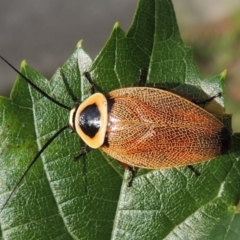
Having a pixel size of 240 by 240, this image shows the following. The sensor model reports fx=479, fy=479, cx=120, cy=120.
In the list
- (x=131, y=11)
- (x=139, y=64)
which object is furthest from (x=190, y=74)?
(x=131, y=11)

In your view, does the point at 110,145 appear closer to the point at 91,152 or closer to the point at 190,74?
the point at 91,152

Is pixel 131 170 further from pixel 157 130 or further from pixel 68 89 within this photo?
pixel 68 89

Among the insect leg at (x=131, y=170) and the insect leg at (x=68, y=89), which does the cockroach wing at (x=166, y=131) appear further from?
the insect leg at (x=68, y=89)

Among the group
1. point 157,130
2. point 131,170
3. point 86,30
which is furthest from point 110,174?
point 86,30

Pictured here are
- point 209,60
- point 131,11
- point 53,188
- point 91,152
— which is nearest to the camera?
point 53,188

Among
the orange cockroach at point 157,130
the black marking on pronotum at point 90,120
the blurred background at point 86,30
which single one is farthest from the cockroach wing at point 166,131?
the blurred background at point 86,30

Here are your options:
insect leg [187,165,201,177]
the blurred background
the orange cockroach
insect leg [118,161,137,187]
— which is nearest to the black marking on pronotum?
the orange cockroach

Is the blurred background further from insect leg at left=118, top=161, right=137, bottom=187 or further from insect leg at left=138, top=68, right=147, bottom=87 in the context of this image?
insect leg at left=118, top=161, right=137, bottom=187
